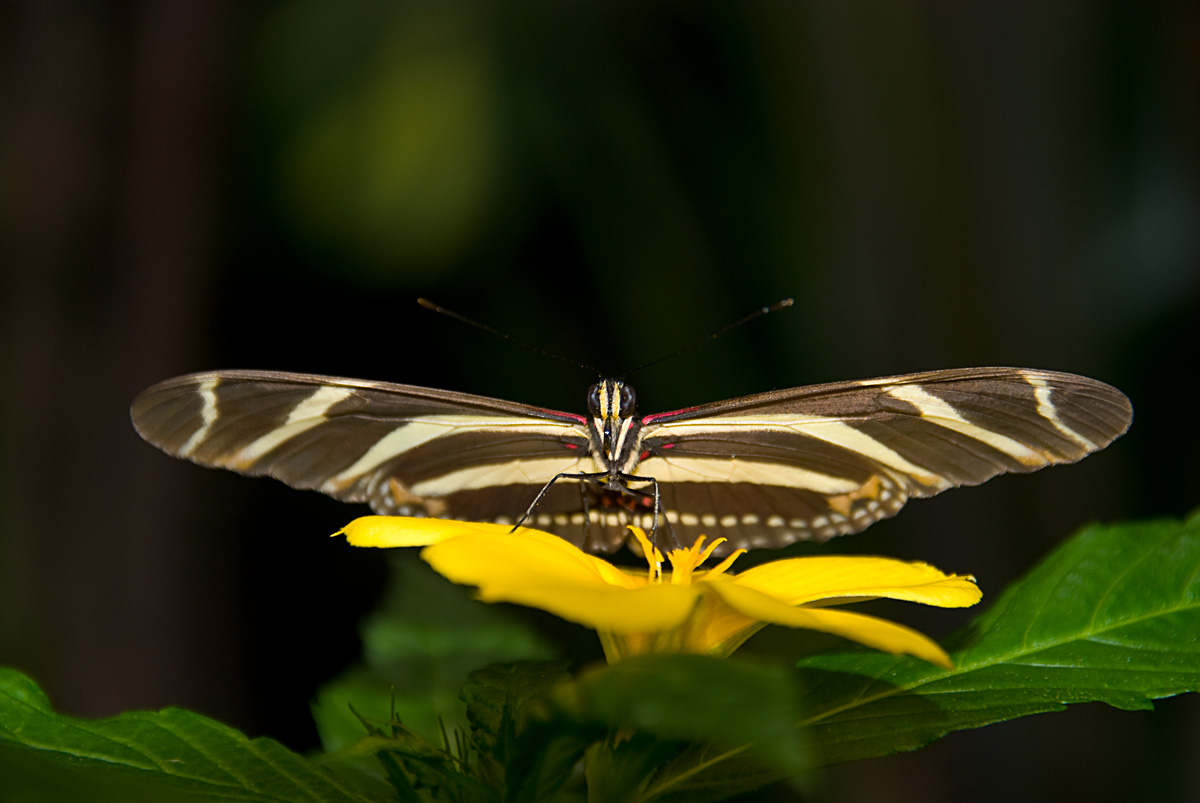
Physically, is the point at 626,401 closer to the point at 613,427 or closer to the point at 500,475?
the point at 613,427

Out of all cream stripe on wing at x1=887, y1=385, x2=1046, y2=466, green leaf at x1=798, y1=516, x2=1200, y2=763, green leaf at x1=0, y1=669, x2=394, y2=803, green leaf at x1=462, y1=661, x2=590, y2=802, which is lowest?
green leaf at x1=798, y1=516, x2=1200, y2=763

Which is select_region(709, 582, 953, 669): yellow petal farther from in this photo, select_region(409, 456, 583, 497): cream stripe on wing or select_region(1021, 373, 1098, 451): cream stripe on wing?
select_region(409, 456, 583, 497): cream stripe on wing

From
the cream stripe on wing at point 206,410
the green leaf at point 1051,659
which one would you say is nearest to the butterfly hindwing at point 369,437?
the cream stripe on wing at point 206,410

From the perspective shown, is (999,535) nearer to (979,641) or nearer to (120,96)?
(979,641)

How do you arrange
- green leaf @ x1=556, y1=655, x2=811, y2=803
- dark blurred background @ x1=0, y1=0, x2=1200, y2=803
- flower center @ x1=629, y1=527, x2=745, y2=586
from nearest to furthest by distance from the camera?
green leaf @ x1=556, y1=655, x2=811, y2=803
flower center @ x1=629, y1=527, x2=745, y2=586
dark blurred background @ x1=0, y1=0, x2=1200, y2=803

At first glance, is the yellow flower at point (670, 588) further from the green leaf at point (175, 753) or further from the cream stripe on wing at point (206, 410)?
the cream stripe on wing at point (206, 410)

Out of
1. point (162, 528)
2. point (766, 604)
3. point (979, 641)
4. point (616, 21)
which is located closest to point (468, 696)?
point (766, 604)

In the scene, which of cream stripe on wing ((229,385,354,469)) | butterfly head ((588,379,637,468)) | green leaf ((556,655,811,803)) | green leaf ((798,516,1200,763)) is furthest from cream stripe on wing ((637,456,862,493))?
green leaf ((556,655,811,803))
